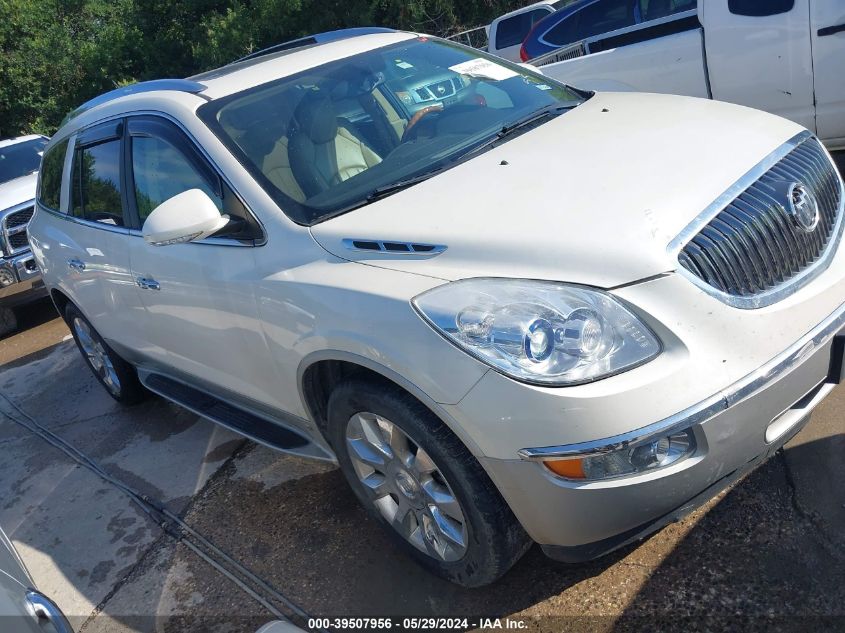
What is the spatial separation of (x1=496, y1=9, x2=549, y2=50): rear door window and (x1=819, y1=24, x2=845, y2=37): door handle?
6.10 meters

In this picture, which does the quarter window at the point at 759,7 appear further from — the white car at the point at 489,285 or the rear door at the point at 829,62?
the white car at the point at 489,285

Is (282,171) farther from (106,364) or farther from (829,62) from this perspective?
(829,62)

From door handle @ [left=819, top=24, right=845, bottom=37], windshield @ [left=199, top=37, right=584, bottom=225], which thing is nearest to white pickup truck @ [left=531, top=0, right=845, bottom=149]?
door handle @ [left=819, top=24, right=845, bottom=37]

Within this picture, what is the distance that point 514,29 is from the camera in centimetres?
1123

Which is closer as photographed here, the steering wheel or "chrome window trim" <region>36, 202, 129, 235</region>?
the steering wheel

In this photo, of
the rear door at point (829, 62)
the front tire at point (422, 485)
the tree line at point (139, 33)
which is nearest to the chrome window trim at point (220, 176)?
the front tire at point (422, 485)

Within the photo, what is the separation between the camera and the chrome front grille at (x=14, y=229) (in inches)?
304

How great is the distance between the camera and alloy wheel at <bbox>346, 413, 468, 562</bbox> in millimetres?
2674

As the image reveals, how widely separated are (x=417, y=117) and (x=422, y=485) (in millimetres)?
1638

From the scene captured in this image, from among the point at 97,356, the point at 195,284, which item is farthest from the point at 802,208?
the point at 97,356

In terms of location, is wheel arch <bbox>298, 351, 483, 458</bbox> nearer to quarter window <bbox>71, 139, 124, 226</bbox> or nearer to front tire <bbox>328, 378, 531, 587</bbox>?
front tire <bbox>328, 378, 531, 587</bbox>

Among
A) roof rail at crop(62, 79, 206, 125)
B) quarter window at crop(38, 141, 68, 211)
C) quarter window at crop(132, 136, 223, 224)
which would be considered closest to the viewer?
quarter window at crop(132, 136, 223, 224)

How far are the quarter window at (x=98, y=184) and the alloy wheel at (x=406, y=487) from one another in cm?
195

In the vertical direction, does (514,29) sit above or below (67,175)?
below
